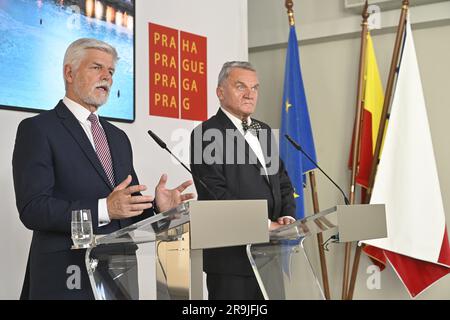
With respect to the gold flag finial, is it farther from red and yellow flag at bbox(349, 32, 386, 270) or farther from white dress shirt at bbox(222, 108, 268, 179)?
white dress shirt at bbox(222, 108, 268, 179)

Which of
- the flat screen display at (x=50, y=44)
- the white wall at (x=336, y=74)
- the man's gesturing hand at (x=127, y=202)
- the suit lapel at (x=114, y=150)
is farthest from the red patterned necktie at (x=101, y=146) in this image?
the white wall at (x=336, y=74)

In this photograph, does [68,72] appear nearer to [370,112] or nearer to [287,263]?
[287,263]

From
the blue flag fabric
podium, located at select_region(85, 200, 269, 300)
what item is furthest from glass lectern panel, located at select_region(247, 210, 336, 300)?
the blue flag fabric

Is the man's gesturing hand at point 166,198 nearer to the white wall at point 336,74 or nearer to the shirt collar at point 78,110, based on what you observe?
the shirt collar at point 78,110

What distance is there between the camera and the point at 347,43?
4695mm

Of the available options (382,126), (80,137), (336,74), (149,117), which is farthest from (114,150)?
(336,74)

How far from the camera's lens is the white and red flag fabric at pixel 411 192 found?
4027 millimetres

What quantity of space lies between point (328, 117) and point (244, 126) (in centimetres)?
209

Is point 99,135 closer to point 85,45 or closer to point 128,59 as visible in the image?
point 85,45

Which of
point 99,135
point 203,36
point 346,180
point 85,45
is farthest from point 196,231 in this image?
point 346,180

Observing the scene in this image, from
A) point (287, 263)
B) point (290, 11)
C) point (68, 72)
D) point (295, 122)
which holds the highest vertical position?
point (290, 11)

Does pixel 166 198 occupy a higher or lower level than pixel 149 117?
lower

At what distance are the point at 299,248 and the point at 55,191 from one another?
85cm

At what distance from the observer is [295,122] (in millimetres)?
4453
